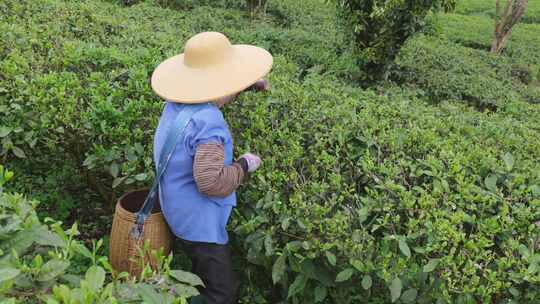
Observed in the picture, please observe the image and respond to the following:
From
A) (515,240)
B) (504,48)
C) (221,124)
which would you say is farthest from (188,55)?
(504,48)

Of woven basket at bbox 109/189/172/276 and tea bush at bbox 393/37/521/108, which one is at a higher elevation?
woven basket at bbox 109/189/172/276

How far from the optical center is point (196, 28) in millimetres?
6941

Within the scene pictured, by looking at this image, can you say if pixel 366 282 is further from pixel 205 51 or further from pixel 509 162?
pixel 205 51

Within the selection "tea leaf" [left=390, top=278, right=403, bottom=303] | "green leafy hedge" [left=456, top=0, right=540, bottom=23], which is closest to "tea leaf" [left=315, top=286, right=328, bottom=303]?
"tea leaf" [left=390, top=278, right=403, bottom=303]

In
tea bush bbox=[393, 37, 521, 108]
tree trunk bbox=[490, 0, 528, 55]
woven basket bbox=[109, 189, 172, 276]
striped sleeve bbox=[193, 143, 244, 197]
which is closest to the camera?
striped sleeve bbox=[193, 143, 244, 197]

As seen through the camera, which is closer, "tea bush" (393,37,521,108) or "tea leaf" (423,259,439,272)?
"tea leaf" (423,259,439,272)

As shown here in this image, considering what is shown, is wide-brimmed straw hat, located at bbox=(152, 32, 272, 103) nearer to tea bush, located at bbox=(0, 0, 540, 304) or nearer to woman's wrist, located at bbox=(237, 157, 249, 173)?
woman's wrist, located at bbox=(237, 157, 249, 173)

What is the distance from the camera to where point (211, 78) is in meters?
2.30

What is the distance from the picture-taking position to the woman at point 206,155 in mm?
2223

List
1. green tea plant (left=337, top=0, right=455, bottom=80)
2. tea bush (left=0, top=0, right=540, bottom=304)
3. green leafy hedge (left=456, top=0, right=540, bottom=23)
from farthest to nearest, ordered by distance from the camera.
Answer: green leafy hedge (left=456, top=0, right=540, bottom=23) → green tea plant (left=337, top=0, right=455, bottom=80) → tea bush (left=0, top=0, right=540, bottom=304)

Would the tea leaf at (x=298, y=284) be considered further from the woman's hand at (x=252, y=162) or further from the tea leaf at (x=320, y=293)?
the woman's hand at (x=252, y=162)

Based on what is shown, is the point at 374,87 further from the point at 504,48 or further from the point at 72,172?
the point at 504,48

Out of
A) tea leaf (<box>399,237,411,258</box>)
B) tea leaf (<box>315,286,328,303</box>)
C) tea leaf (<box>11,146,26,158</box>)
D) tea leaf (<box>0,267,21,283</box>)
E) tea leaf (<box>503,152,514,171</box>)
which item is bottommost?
tea leaf (<box>315,286,328,303</box>)

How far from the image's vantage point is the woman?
2223mm
